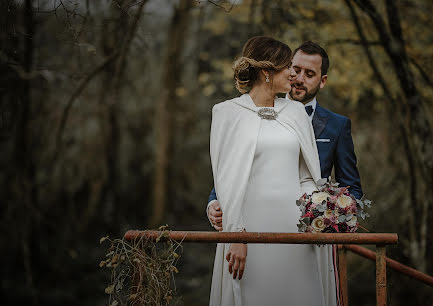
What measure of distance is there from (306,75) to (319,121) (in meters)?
0.30

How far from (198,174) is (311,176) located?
402 inches

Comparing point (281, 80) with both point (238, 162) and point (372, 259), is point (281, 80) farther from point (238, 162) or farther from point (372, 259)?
point (372, 259)

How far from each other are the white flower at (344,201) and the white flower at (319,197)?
7cm

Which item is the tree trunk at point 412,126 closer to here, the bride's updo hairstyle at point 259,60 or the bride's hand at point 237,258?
the bride's updo hairstyle at point 259,60

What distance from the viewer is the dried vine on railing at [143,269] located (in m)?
2.82

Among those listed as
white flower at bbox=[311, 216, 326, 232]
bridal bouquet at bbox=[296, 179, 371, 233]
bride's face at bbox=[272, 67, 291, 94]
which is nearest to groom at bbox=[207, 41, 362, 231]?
bride's face at bbox=[272, 67, 291, 94]

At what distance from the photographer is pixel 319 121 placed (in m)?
3.77

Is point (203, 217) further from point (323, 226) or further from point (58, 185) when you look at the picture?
point (323, 226)

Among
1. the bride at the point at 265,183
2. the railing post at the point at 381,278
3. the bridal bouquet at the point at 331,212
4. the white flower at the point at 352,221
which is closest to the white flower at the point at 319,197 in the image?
the bridal bouquet at the point at 331,212

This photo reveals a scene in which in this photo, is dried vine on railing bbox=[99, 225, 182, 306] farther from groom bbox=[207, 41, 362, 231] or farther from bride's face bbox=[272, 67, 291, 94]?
bride's face bbox=[272, 67, 291, 94]

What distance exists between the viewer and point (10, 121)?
6352mm

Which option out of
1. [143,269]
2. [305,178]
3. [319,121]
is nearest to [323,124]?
[319,121]

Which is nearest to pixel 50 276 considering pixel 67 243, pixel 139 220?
pixel 67 243

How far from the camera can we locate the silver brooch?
Result: 337 centimetres
